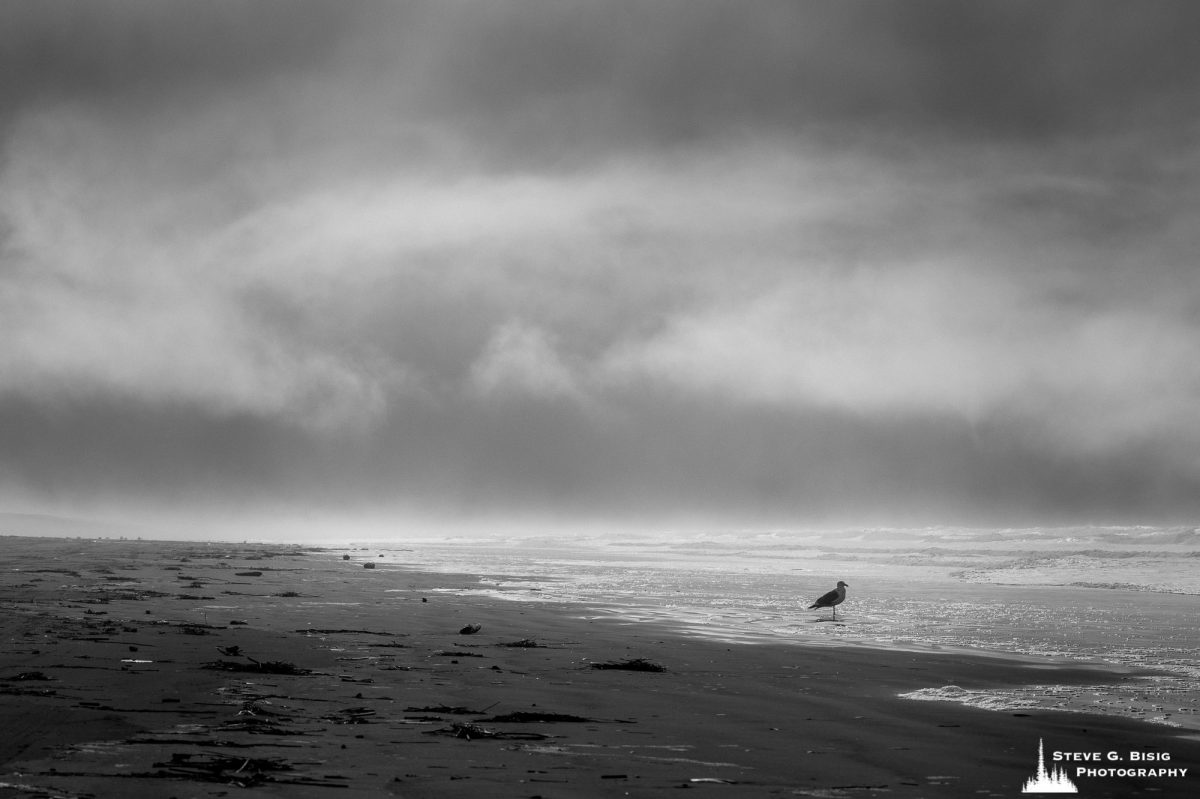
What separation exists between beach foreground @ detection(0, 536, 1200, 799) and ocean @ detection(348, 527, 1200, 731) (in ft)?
2.95

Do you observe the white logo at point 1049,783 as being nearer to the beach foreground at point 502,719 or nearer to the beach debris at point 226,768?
the beach foreground at point 502,719

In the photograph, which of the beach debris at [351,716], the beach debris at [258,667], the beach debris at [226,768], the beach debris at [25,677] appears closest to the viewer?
the beach debris at [226,768]

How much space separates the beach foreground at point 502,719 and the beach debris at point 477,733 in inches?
0.8

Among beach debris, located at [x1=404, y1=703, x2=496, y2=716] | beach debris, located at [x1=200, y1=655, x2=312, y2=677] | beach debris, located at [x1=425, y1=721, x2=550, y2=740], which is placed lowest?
beach debris, located at [x1=200, y1=655, x2=312, y2=677]

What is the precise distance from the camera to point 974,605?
17531 millimetres

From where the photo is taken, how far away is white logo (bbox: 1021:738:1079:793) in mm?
4863

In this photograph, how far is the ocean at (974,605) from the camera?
8438mm

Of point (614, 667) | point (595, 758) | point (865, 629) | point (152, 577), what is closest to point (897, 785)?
point (595, 758)

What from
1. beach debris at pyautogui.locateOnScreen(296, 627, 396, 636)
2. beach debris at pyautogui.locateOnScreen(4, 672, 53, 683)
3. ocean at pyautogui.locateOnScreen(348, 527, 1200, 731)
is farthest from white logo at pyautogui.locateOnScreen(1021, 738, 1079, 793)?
beach debris at pyautogui.locateOnScreen(296, 627, 396, 636)

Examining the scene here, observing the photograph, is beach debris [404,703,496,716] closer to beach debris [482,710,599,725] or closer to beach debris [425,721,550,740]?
beach debris [482,710,599,725]

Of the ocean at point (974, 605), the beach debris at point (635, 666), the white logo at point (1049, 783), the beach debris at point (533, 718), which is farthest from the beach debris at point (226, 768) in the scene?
the ocean at point (974, 605)

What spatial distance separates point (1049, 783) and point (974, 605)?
13681 mm

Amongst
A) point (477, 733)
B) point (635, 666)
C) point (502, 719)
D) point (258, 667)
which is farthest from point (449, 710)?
point (635, 666)

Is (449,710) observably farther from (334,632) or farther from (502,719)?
(334,632)
